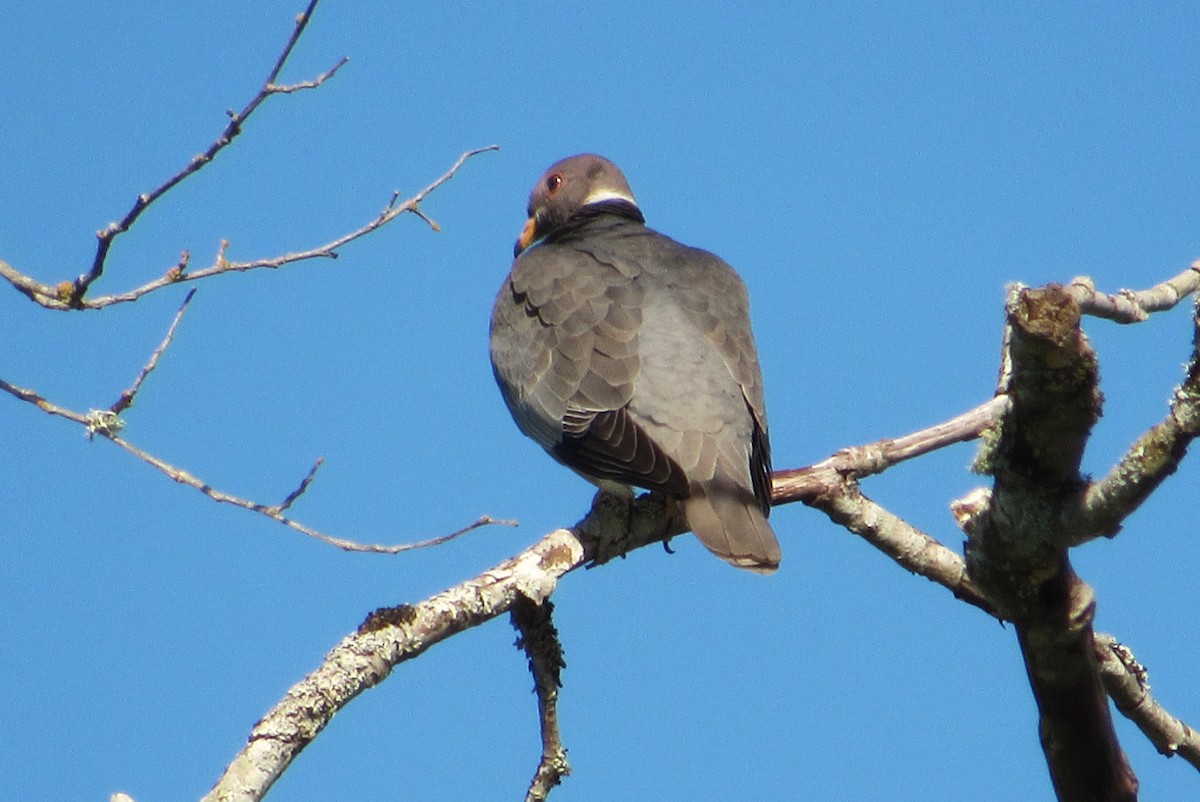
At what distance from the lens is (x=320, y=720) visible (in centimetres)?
333

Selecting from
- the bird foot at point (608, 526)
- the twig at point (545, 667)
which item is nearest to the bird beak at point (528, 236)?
the bird foot at point (608, 526)

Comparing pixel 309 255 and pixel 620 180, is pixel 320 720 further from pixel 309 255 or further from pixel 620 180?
pixel 620 180

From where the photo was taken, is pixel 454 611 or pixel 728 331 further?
pixel 728 331

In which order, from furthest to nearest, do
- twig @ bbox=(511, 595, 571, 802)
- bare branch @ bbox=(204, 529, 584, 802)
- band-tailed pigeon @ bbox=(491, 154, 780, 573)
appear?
band-tailed pigeon @ bbox=(491, 154, 780, 573) → twig @ bbox=(511, 595, 571, 802) → bare branch @ bbox=(204, 529, 584, 802)

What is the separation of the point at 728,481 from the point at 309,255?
166 cm

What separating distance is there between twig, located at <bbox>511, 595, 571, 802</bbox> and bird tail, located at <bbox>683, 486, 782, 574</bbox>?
36.8 inches

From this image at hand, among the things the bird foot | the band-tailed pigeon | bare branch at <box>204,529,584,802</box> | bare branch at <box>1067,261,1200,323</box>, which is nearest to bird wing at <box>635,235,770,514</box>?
the band-tailed pigeon

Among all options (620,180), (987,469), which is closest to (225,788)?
(987,469)

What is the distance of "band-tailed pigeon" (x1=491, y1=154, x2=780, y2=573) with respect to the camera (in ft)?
16.1

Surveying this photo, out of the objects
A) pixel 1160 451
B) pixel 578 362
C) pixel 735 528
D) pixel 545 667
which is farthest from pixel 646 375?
pixel 1160 451

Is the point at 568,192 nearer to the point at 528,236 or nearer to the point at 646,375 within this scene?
the point at 528,236

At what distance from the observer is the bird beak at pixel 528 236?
7554mm

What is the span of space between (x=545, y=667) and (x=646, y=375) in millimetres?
1704

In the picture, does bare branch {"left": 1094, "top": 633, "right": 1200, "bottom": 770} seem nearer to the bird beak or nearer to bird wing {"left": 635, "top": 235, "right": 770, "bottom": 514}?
bird wing {"left": 635, "top": 235, "right": 770, "bottom": 514}
